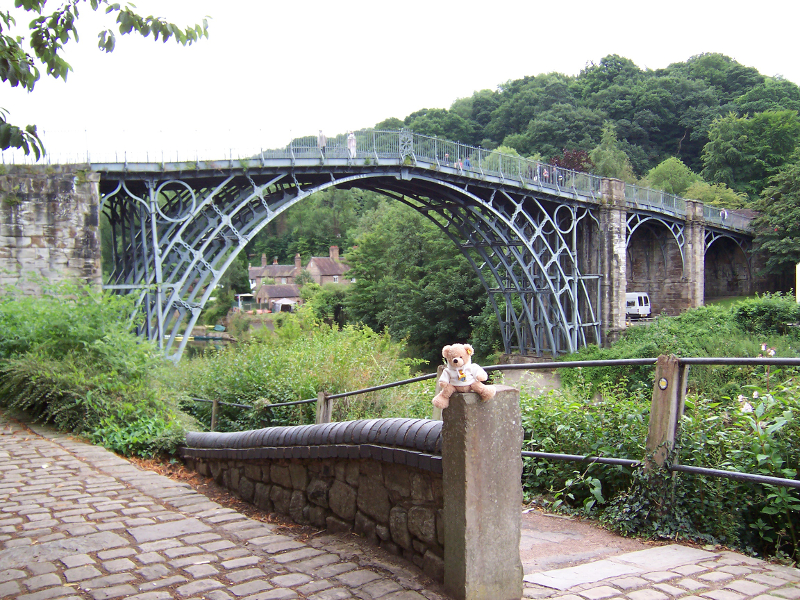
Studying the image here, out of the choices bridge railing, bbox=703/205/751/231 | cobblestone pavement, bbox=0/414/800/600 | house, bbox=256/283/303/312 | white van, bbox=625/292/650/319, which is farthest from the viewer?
house, bbox=256/283/303/312

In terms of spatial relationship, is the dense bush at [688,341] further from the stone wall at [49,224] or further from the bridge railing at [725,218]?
the stone wall at [49,224]

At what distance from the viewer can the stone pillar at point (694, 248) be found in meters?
31.0

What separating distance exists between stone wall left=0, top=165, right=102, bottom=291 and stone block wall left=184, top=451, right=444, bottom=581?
9.32 metres

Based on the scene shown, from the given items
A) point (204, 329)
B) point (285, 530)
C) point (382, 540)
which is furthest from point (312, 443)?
point (204, 329)

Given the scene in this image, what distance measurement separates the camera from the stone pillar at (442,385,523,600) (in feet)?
8.64

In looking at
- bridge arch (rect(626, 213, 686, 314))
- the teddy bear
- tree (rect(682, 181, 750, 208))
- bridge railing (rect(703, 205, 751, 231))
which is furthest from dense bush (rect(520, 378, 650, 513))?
tree (rect(682, 181, 750, 208))

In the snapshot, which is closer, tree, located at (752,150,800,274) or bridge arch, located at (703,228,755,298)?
tree, located at (752,150,800,274)

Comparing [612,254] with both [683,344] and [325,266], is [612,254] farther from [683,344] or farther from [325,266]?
[325,266]

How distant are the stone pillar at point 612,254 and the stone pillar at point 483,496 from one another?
24.5 metres

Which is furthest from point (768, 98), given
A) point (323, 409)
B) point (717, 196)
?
point (323, 409)

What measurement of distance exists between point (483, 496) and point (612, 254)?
81.0 ft

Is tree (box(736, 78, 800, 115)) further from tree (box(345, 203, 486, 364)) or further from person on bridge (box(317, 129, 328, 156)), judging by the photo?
person on bridge (box(317, 129, 328, 156))

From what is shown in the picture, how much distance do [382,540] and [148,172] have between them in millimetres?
12796

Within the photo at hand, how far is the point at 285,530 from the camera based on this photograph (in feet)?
13.4
